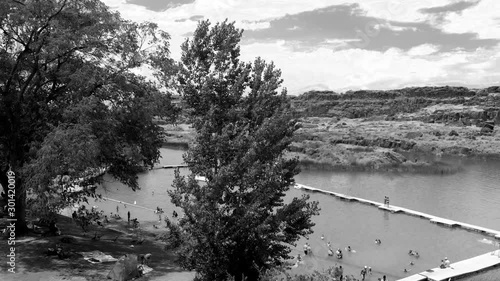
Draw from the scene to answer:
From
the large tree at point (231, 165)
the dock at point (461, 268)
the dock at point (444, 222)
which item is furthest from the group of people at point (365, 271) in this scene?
the dock at point (444, 222)

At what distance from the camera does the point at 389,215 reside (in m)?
46.5

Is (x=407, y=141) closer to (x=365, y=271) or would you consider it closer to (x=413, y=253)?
(x=413, y=253)

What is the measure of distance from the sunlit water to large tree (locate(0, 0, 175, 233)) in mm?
3626

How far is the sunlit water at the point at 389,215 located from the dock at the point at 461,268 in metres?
0.80

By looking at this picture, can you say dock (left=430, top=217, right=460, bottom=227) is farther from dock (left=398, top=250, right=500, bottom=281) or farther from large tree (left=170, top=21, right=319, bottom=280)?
large tree (left=170, top=21, right=319, bottom=280)

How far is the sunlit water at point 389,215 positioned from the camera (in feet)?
110

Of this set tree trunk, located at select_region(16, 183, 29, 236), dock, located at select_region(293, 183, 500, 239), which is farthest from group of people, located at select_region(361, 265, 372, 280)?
tree trunk, located at select_region(16, 183, 29, 236)

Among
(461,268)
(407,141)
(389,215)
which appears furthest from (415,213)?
(407,141)

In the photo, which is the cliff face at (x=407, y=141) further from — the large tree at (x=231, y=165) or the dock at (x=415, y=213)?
the dock at (x=415, y=213)

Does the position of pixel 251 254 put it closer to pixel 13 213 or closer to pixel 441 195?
pixel 13 213

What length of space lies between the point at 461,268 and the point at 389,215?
1575cm

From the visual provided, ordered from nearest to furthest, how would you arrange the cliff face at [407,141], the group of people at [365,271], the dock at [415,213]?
the group of people at [365,271] < the dock at [415,213] < the cliff face at [407,141]

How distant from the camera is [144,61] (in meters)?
25.3

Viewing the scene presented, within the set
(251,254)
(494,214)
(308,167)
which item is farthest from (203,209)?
(308,167)
